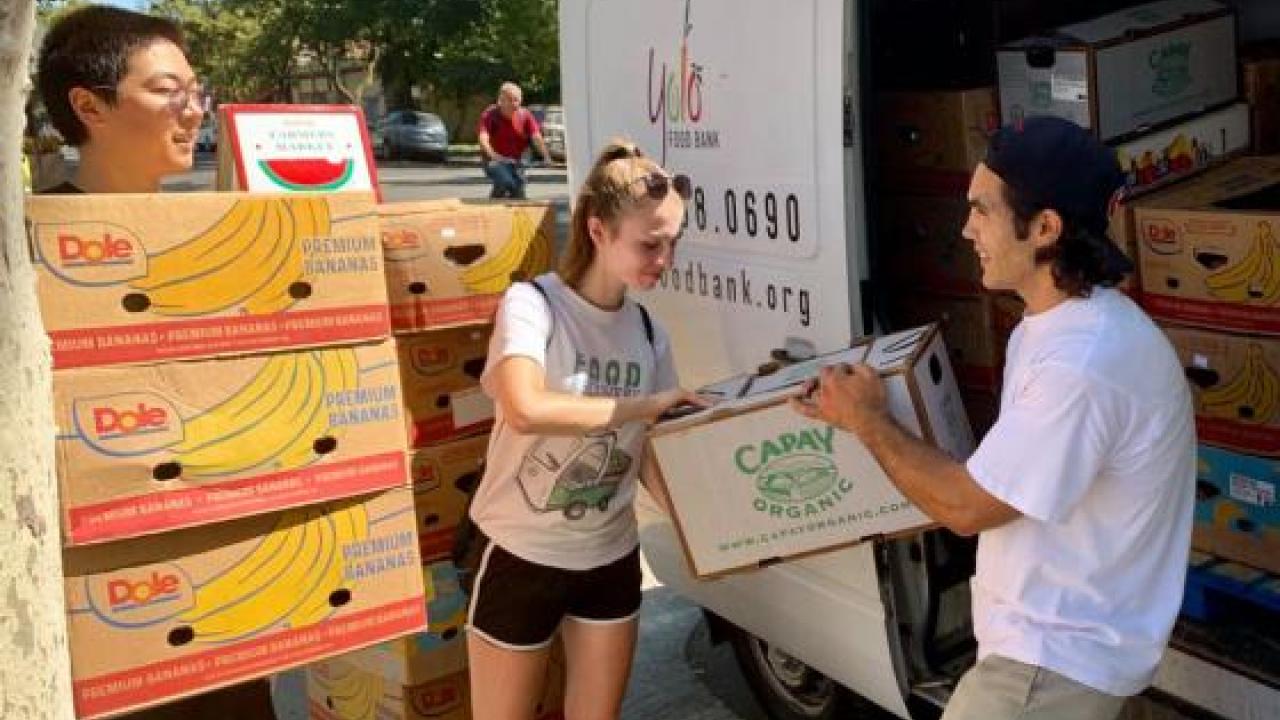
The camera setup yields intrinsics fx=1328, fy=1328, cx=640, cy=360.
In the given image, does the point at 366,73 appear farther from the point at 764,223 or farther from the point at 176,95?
the point at 176,95

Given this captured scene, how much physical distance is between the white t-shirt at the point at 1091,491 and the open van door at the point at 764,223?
890mm

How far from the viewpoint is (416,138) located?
107ft

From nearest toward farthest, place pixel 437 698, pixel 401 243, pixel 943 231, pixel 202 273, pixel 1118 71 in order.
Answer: pixel 202 273
pixel 401 243
pixel 437 698
pixel 1118 71
pixel 943 231

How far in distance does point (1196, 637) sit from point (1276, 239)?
91 centimetres

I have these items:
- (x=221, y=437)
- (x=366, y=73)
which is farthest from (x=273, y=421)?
(x=366, y=73)

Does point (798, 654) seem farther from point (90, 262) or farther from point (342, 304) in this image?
point (90, 262)

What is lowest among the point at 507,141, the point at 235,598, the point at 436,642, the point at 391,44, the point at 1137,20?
the point at 436,642

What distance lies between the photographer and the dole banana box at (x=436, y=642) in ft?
10.4

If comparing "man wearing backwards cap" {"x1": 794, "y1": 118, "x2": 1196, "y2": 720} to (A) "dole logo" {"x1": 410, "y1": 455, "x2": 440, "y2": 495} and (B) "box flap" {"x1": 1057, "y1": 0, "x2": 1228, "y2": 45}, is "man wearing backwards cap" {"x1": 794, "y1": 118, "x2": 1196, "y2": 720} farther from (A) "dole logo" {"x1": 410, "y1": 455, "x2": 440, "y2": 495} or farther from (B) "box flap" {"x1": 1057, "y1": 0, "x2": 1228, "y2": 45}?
(B) "box flap" {"x1": 1057, "y1": 0, "x2": 1228, "y2": 45}

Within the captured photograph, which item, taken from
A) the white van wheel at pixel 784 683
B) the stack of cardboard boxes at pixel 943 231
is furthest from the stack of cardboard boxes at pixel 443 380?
the stack of cardboard boxes at pixel 943 231

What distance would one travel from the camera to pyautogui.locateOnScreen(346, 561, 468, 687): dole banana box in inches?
124

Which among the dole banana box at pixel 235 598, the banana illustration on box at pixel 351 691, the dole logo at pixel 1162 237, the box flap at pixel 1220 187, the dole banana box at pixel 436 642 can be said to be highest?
the box flap at pixel 1220 187

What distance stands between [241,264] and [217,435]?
11.7 inches

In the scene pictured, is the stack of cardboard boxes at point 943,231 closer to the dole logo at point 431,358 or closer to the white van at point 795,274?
the white van at point 795,274
